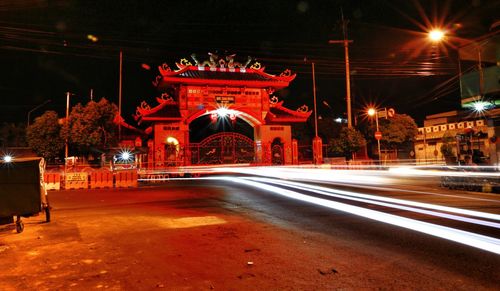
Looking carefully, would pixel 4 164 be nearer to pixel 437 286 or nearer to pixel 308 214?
pixel 308 214

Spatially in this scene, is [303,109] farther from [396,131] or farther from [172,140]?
[172,140]

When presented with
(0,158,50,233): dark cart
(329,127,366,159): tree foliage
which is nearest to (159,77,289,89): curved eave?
(329,127,366,159): tree foliage

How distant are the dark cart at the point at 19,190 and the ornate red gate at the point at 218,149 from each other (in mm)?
20947

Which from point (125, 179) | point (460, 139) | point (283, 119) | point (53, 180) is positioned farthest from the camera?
point (283, 119)

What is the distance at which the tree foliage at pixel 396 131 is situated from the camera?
1468 inches

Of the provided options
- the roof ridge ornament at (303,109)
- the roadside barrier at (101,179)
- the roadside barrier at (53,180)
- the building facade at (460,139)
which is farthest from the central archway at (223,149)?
the building facade at (460,139)

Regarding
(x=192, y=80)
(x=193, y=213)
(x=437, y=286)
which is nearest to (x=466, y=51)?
(x=192, y=80)

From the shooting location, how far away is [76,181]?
20875mm

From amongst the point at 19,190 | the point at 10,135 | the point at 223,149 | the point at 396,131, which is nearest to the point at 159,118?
the point at 223,149

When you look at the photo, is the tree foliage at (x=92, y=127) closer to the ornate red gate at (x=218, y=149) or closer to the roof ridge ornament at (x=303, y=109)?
the ornate red gate at (x=218, y=149)

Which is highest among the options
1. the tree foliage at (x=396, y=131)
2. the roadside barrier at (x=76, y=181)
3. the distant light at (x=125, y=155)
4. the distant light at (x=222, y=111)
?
the distant light at (x=222, y=111)

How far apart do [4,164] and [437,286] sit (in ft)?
27.6

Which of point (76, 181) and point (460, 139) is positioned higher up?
point (460, 139)

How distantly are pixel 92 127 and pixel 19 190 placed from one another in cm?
1967
